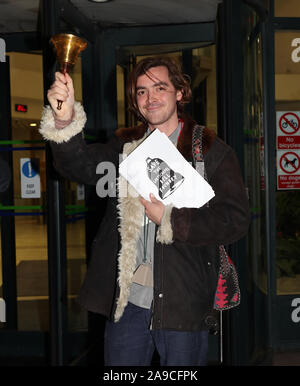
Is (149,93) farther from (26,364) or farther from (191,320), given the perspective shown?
(26,364)

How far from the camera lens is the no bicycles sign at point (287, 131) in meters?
4.16

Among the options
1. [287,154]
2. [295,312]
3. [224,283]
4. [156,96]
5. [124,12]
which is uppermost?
[124,12]

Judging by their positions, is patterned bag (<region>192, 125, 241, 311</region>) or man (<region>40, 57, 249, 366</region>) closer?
man (<region>40, 57, 249, 366</region>)

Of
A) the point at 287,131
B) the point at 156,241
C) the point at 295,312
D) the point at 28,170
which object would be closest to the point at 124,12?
the point at 28,170

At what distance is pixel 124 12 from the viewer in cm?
371

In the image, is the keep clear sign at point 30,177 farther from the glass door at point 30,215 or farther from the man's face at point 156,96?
the man's face at point 156,96

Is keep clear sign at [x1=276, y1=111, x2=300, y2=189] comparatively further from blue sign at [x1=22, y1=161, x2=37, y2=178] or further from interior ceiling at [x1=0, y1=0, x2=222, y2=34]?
blue sign at [x1=22, y1=161, x2=37, y2=178]

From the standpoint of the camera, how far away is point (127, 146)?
6.47 ft

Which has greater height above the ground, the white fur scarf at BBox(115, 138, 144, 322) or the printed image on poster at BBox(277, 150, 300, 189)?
the printed image on poster at BBox(277, 150, 300, 189)

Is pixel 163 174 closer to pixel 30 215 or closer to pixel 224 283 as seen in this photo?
pixel 224 283

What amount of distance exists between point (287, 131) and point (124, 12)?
1.65 meters

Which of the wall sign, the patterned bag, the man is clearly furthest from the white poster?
the wall sign

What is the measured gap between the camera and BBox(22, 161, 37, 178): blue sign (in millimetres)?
4031

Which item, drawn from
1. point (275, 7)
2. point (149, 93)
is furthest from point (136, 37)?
point (149, 93)
